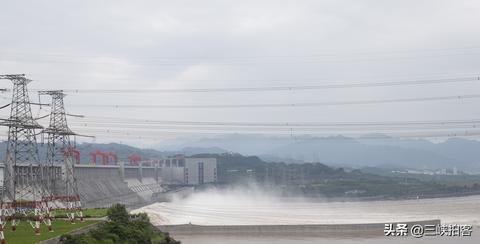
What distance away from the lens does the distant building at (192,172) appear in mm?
112875

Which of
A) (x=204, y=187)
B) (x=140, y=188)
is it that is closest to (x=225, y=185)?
(x=204, y=187)

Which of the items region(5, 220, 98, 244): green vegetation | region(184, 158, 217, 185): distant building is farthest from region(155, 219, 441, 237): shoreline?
region(184, 158, 217, 185): distant building

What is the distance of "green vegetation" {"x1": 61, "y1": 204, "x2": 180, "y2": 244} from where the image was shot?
20219 mm

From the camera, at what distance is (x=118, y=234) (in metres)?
23.6

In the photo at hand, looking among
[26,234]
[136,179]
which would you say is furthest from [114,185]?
[26,234]

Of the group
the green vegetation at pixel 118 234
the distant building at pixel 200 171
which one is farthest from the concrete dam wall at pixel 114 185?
the green vegetation at pixel 118 234

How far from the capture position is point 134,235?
24656mm

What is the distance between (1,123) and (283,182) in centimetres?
8824

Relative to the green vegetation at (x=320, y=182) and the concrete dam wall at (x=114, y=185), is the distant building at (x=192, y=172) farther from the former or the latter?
the concrete dam wall at (x=114, y=185)

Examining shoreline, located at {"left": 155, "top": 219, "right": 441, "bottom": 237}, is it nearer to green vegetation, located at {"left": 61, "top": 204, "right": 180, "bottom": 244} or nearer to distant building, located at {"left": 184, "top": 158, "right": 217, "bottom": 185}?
green vegetation, located at {"left": 61, "top": 204, "right": 180, "bottom": 244}

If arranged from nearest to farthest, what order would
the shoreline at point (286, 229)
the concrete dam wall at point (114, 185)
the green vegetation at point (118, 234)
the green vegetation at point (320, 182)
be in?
1. the green vegetation at point (118, 234)
2. the shoreline at point (286, 229)
3. the concrete dam wall at point (114, 185)
4. the green vegetation at point (320, 182)

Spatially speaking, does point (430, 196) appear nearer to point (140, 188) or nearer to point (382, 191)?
point (382, 191)

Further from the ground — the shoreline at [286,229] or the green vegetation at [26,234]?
the green vegetation at [26,234]

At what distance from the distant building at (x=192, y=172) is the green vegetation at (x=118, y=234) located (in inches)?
3272
